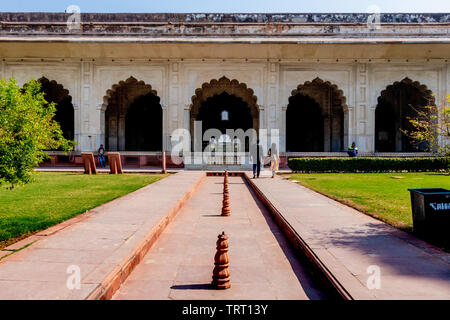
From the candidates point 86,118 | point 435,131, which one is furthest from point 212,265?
point 86,118

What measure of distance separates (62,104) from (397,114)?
20.1 meters

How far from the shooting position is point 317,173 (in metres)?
15.6

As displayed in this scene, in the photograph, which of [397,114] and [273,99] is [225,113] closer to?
[273,99]

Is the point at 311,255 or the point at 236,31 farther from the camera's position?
the point at 236,31

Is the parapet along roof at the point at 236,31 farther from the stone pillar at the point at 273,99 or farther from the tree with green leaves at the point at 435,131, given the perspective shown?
the tree with green leaves at the point at 435,131

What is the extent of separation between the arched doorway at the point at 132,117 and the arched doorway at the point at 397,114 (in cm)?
1379

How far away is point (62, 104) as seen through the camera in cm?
2248

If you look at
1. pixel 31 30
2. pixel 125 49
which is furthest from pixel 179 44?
pixel 31 30

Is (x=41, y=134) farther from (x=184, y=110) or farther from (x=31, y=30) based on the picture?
(x=31, y=30)

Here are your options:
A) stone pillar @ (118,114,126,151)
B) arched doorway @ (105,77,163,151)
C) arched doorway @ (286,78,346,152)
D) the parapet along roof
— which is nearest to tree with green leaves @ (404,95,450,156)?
arched doorway @ (286,78,346,152)
